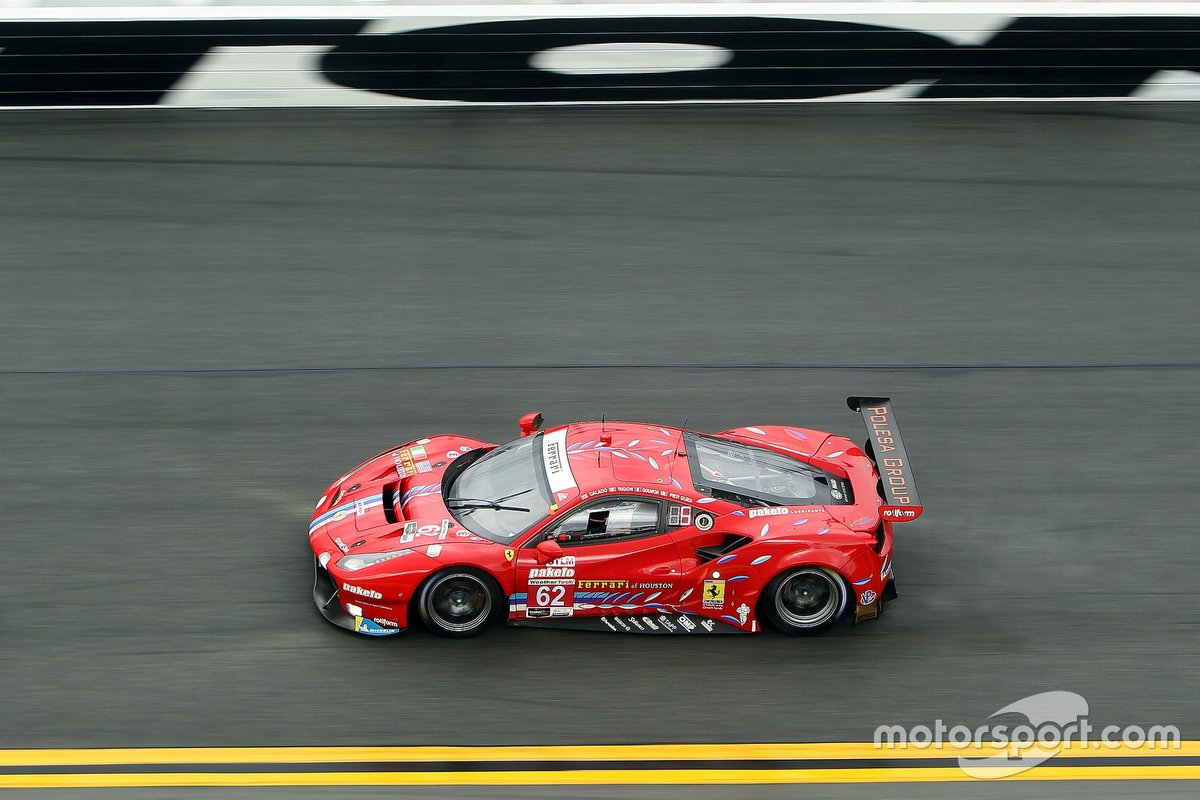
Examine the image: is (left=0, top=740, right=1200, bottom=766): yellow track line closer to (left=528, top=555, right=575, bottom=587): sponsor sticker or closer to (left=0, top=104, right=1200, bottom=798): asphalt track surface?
(left=0, top=104, right=1200, bottom=798): asphalt track surface

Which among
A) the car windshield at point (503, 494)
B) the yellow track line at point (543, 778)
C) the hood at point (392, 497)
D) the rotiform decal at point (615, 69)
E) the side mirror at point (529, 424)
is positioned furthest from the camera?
the rotiform decal at point (615, 69)

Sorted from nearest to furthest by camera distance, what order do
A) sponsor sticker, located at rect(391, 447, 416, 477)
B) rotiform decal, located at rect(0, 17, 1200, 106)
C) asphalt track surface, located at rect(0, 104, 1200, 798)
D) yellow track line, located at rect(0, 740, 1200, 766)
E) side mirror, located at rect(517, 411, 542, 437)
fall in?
yellow track line, located at rect(0, 740, 1200, 766), asphalt track surface, located at rect(0, 104, 1200, 798), sponsor sticker, located at rect(391, 447, 416, 477), side mirror, located at rect(517, 411, 542, 437), rotiform decal, located at rect(0, 17, 1200, 106)

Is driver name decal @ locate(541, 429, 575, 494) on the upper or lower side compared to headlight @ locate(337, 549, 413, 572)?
upper

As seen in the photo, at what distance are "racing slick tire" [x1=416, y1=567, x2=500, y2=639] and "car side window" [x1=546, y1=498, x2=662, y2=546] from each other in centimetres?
50

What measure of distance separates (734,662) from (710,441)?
4.86 ft

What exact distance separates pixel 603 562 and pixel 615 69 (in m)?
8.18

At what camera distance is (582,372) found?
10.4m

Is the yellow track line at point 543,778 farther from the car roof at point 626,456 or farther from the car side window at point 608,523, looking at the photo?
the car roof at point 626,456

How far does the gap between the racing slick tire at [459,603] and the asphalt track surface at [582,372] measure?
0.42 ft

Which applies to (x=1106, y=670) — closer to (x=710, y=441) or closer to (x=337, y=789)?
(x=710, y=441)

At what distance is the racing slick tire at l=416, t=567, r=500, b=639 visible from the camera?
7.35 m

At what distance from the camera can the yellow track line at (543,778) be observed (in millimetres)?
6637

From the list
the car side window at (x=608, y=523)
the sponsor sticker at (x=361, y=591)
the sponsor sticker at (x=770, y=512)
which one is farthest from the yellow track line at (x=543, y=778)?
the sponsor sticker at (x=770, y=512)

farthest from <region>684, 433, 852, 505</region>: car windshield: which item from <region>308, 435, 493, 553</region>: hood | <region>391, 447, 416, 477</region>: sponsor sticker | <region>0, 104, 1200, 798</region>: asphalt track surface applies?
<region>391, 447, 416, 477</region>: sponsor sticker
